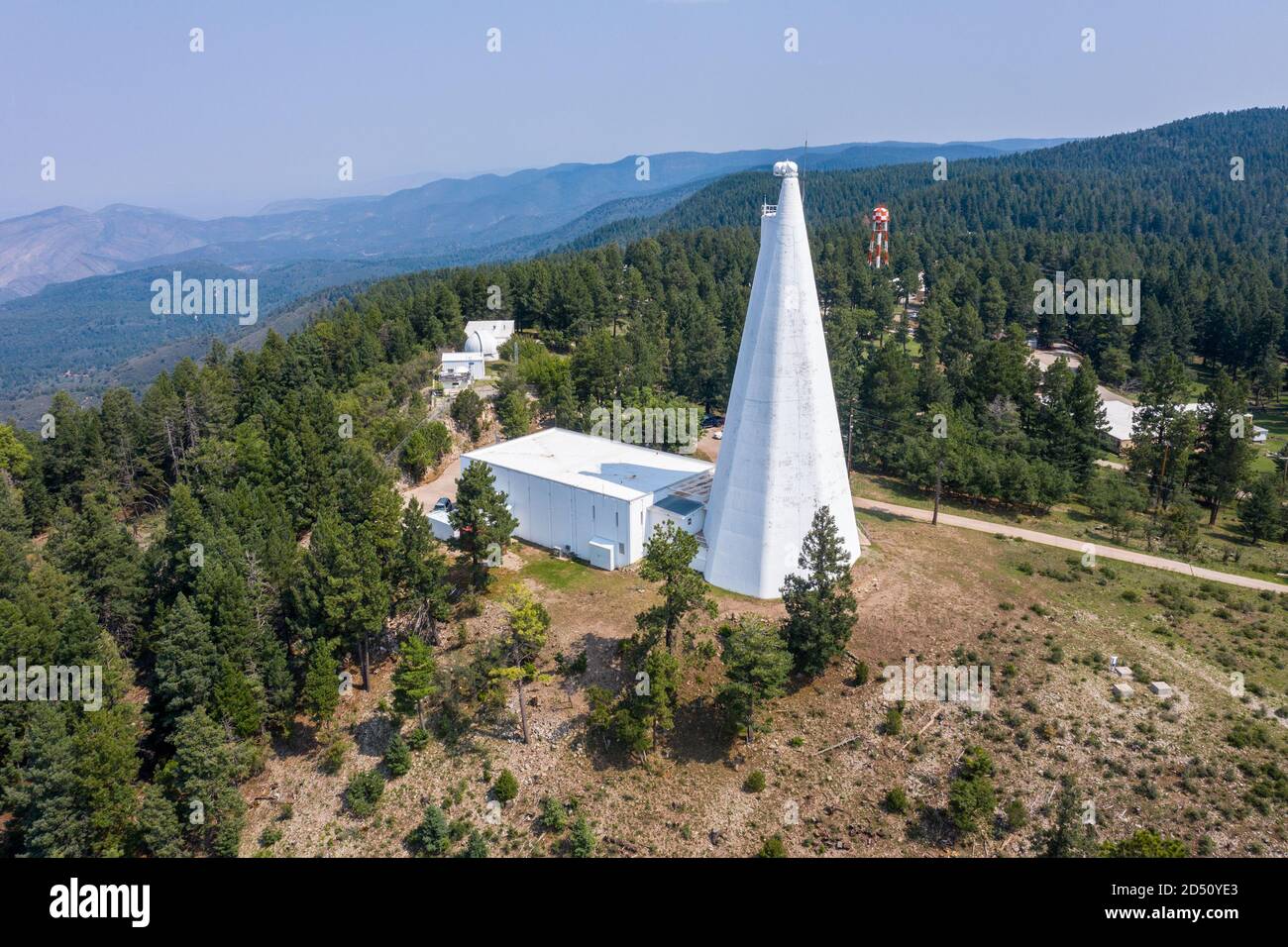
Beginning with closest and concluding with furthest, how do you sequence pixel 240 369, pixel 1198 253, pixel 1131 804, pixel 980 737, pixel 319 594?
pixel 1131 804 < pixel 980 737 < pixel 319 594 < pixel 240 369 < pixel 1198 253

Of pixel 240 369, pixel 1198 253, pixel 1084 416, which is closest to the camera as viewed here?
pixel 1084 416

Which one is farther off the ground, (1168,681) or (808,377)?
(808,377)

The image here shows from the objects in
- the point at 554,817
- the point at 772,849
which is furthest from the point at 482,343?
the point at 772,849

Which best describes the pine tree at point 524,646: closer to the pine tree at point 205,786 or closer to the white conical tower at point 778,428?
the white conical tower at point 778,428

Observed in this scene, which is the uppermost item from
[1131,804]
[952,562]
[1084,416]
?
[1084,416]

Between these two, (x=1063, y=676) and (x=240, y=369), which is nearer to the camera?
(x=1063, y=676)

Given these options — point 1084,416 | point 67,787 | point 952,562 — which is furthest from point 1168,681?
point 67,787

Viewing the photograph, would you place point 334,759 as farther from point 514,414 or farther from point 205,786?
point 514,414

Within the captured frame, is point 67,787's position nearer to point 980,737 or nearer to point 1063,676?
point 980,737
